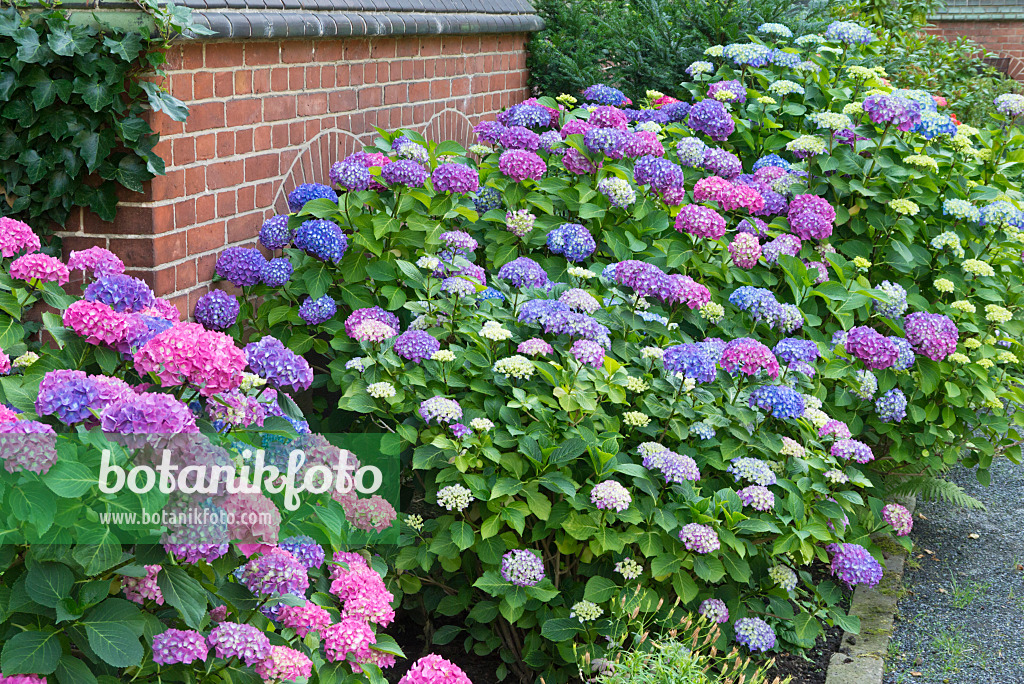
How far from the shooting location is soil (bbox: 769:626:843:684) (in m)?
3.35

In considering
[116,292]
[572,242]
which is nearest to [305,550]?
[116,292]

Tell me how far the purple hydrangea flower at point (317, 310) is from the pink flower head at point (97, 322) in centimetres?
122

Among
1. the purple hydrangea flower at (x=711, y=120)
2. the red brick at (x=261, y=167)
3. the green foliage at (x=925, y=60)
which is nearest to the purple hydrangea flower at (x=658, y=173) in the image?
the purple hydrangea flower at (x=711, y=120)

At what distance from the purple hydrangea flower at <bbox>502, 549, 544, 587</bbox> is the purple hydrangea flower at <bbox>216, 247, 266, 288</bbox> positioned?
4.63ft

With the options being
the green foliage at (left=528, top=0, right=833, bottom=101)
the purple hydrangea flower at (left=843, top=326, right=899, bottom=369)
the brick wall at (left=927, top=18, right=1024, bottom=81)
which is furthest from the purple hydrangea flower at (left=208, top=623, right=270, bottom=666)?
the brick wall at (left=927, top=18, right=1024, bottom=81)

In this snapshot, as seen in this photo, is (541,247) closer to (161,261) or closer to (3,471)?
(161,261)

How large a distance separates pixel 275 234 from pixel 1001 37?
19.6 metres

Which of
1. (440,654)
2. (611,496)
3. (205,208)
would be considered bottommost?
(440,654)

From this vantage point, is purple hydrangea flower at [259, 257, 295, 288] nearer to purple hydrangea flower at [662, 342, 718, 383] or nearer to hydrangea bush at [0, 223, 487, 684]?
hydrangea bush at [0, 223, 487, 684]

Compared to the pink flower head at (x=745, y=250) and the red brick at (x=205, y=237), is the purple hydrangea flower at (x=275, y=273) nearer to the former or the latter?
the red brick at (x=205, y=237)

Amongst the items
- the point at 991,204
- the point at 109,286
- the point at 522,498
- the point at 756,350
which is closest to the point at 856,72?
the point at 991,204

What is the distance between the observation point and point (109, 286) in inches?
86.2

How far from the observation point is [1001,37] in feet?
61.3

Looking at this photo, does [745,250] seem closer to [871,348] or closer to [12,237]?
[871,348]
